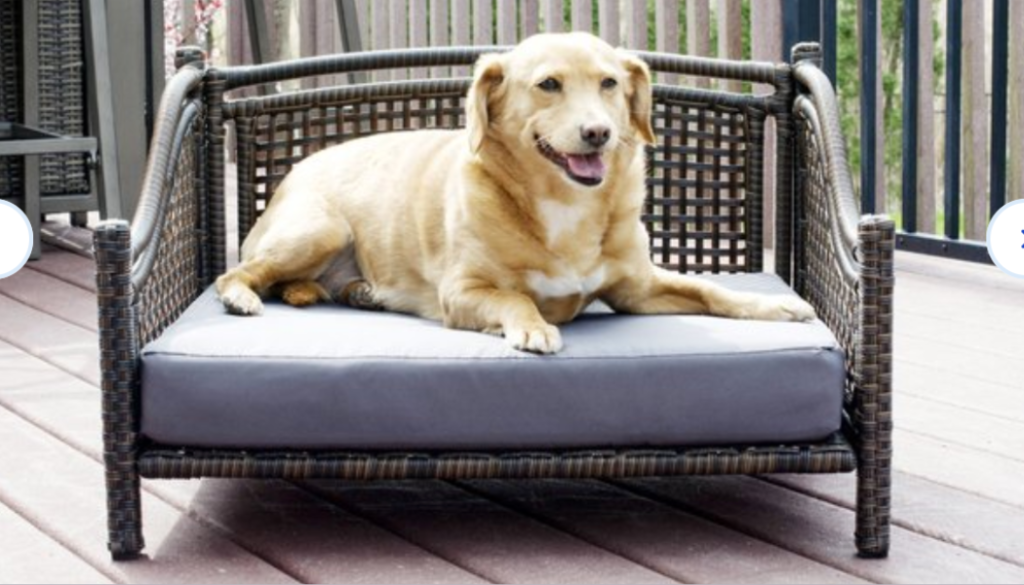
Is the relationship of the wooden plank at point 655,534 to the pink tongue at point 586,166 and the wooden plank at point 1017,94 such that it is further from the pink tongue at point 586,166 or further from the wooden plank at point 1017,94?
the wooden plank at point 1017,94

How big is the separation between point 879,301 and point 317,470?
832mm

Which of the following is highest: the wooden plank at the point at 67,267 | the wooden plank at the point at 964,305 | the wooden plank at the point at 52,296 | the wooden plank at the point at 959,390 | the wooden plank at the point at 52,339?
the wooden plank at the point at 67,267

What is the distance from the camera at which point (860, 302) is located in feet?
8.71

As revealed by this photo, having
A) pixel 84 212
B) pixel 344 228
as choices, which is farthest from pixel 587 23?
pixel 344 228

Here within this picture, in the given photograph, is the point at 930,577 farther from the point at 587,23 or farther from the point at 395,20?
the point at 395,20

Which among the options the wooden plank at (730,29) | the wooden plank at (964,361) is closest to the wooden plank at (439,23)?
the wooden plank at (730,29)

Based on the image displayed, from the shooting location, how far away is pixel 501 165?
2.99 metres

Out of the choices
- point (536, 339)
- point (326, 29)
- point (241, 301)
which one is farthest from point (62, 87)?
point (536, 339)

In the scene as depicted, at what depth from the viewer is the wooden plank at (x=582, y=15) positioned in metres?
5.88

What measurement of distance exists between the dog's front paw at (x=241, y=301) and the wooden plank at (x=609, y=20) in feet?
9.72

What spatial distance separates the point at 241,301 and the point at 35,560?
0.53 meters

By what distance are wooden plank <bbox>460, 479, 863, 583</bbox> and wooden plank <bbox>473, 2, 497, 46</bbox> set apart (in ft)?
11.5

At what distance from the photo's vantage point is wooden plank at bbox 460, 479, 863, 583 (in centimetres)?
262

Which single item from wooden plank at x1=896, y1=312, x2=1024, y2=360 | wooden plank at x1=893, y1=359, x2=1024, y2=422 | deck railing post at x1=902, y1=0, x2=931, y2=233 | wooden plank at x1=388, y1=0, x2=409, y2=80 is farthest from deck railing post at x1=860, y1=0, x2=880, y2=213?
wooden plank at x1=388, y1=0, x2=409, y2=80
